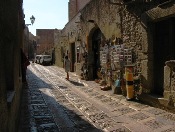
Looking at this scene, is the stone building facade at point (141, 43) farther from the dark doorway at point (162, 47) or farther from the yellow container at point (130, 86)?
the yellow container at point (130, 86)

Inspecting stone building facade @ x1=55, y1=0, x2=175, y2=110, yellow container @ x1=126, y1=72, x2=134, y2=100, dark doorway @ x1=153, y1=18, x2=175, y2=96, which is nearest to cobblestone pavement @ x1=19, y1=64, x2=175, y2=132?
yellow container @ x1=126, y1=72, x2=134, y2=100

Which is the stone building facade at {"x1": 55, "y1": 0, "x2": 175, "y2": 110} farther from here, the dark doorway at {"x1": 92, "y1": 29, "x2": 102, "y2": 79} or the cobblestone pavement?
the dark doorway at {"x1": 92, "y1": 29, "x2": 102, "y2": 79}

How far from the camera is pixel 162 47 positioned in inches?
324

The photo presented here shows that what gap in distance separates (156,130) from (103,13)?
27.1 feet

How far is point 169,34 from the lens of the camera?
Answer: 783cm

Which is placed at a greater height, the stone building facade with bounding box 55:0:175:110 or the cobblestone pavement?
the stone building facade with bounding box 55:0:175:110

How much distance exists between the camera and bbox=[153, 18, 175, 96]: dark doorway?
7762mm

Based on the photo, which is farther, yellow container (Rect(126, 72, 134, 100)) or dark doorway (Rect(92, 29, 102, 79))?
dark doorway (Rect(92, 29, 102, 79))

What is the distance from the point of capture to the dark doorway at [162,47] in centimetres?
776

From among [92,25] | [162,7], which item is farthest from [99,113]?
[92,25]

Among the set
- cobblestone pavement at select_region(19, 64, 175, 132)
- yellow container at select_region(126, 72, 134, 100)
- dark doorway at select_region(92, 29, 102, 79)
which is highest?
dark doorway at select_region(92, 29, 102, 79)

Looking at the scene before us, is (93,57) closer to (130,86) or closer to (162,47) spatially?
(130,86)

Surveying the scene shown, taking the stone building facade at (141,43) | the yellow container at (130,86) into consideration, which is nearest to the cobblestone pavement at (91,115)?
the yellow container at (130,86)

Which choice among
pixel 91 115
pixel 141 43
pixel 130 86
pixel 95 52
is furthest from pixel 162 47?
pixel 95 52
